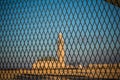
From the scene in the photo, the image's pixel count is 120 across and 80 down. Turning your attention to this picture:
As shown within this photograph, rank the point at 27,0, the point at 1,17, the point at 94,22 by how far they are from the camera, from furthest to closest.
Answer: the point at 1,17 → the point at 27,0 → the point at 94,22

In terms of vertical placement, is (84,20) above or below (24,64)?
above

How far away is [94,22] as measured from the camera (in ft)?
11.4

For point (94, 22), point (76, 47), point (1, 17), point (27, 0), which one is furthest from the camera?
point (1, 17)

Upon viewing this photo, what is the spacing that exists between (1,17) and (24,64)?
4.76ft

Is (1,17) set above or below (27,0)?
below

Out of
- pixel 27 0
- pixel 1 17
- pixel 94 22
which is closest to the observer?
pixel 94 22

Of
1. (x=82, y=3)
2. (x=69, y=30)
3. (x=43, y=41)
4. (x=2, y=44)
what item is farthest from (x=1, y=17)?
(x=82, y=3)

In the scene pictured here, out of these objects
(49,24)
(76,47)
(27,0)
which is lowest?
(76,47)

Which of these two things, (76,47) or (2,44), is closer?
(76,47)

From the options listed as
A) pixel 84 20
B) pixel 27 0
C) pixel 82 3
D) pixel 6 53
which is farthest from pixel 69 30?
pixel 6 53

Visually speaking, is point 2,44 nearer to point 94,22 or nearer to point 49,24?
point 49,24

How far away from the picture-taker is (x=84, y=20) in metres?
3.54

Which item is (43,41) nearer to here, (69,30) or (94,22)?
(69,30)

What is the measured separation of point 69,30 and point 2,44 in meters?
1.97
